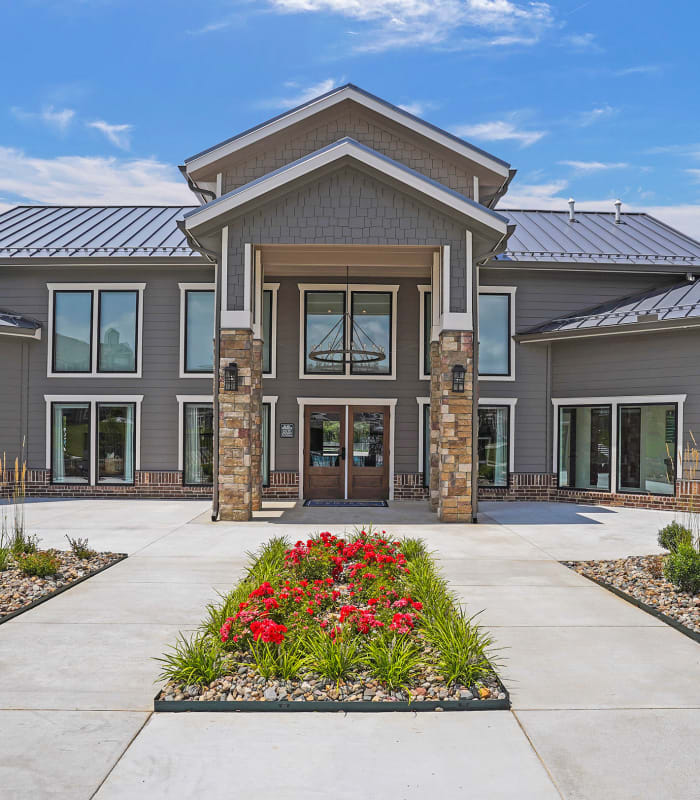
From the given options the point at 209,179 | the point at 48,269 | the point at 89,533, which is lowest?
the point at 89,533

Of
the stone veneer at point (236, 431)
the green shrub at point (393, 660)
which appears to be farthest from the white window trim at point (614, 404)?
the green shrub at point (393, 660)

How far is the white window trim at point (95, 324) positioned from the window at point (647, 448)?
1060cm

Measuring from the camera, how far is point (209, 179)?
13.1m

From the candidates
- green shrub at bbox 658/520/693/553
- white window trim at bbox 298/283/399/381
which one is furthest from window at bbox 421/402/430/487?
green shrub at bbox 658/520/693/553

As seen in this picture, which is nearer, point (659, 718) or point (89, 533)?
point (659, 718)

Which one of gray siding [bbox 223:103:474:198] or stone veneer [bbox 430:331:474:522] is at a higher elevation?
gray siding [bbox 223:103:474:198]

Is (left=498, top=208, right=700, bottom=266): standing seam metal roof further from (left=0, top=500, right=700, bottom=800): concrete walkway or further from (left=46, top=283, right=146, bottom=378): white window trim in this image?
(left=0, top=500, right=700, bottom=800): concrete walkway

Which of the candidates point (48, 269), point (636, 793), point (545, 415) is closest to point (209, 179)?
point (48, 269)

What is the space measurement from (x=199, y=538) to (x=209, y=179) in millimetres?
7066

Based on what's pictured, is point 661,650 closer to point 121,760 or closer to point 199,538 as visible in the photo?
point 121,760

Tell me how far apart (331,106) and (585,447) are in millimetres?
8824

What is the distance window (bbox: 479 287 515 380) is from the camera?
50.2 feet

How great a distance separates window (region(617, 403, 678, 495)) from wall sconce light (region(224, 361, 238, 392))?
26.5 ft

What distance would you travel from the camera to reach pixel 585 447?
14812 mm
